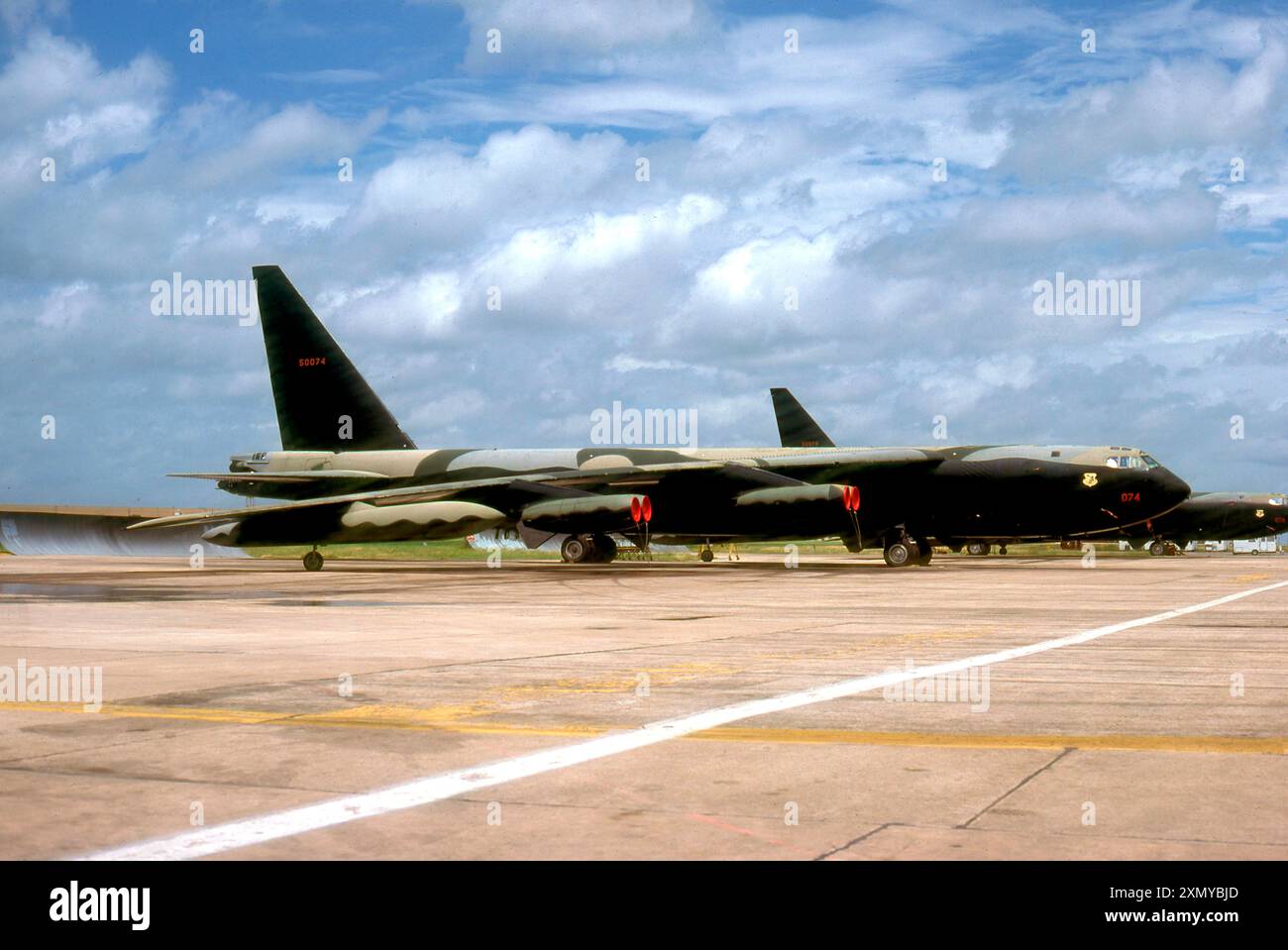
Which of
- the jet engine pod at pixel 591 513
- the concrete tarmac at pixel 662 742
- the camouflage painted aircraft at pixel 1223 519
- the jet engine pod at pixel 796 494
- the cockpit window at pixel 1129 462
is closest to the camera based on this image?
the concrete tarmac at pixel 662 742

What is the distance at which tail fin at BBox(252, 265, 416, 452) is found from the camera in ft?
133

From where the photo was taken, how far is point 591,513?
36406 millimetres

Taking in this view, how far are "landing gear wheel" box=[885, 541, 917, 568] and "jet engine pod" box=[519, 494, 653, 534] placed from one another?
25.3ft

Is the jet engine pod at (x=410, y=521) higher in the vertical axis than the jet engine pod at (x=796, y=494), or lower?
lower

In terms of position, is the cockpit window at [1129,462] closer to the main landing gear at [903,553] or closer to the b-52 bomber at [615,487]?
the b-52 bomber at [615,487]

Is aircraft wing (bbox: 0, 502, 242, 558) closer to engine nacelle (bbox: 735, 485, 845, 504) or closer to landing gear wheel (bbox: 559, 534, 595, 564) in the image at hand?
landing gear wheel (bbox: 559, 534, 595, 564)

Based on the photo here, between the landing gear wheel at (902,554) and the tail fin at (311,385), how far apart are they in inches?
621

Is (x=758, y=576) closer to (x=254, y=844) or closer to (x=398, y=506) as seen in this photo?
(x=398, y=506)

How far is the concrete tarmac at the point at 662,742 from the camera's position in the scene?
17.4 feet

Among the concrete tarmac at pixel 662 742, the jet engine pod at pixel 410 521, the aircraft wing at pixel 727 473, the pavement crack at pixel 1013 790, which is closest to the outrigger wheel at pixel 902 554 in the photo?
the aircraft wing at pixel 727 473

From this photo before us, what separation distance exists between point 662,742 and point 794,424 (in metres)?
55.0

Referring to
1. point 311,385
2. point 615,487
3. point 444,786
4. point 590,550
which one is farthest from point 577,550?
point 444,786

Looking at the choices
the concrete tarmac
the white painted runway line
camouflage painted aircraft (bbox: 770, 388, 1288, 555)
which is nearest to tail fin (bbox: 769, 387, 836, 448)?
camouflage painted aircraft (bbox: 770, 388, 1288, 555)
